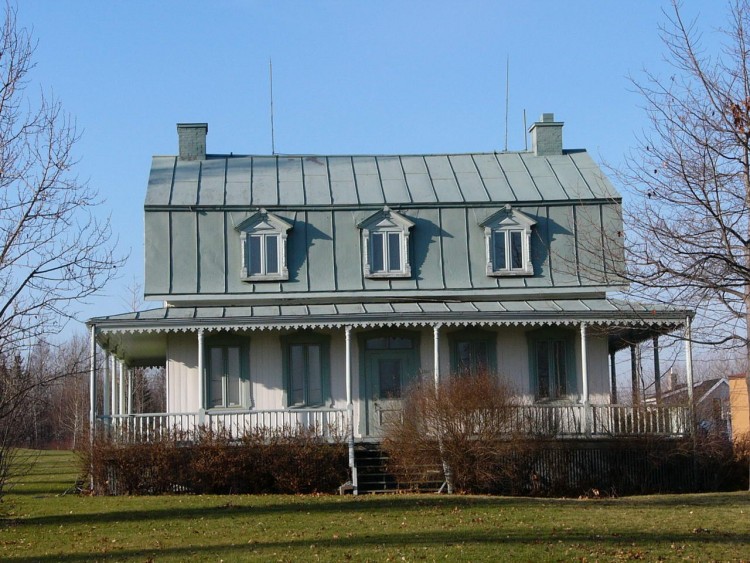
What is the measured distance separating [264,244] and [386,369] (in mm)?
4227

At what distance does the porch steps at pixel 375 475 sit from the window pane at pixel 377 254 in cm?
472

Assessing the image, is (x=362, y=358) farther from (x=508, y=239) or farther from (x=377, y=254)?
(x=508, y=239)

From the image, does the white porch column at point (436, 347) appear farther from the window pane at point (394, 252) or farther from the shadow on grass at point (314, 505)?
the shadow on grass at point (314, 505)

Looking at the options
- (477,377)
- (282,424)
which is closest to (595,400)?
(477,377)

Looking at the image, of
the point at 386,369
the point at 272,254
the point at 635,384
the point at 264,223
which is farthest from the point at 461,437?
the point at 264,223

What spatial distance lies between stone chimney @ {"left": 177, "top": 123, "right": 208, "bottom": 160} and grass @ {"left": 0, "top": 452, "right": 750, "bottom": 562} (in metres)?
11.3

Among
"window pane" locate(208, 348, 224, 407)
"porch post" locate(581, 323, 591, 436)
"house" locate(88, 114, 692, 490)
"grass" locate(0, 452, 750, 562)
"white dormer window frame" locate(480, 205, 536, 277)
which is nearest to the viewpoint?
"grass" locate(0, 452, 750, 562)

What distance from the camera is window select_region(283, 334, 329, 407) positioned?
1021 inches

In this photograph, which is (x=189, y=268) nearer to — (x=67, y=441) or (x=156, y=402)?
(x=156, y=402)

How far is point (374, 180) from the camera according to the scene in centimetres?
2917

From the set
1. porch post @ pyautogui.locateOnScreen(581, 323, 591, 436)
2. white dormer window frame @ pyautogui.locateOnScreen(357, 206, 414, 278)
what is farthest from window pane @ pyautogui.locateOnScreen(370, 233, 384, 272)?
porch post @ pyautogui.locateOnScreen(581, 323, 591, 436)

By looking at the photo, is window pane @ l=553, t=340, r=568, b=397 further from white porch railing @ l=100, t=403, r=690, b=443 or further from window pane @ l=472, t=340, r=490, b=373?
window pane @ l=472, t=340, r=490, b=373

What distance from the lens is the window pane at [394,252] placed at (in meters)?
27.2

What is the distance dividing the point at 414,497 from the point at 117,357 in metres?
11.8
